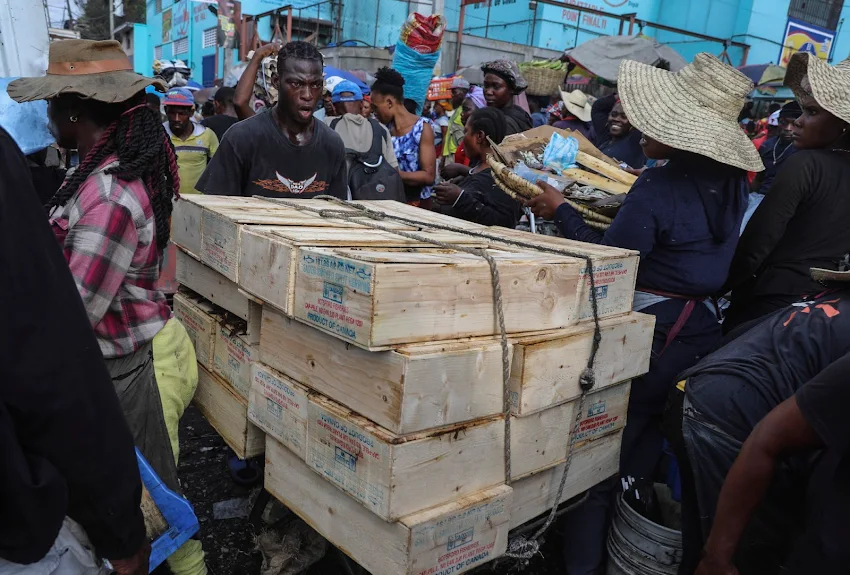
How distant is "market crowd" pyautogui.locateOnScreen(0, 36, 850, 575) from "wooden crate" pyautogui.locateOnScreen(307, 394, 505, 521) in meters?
0.56

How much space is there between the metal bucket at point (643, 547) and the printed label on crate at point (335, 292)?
1624 millimetres

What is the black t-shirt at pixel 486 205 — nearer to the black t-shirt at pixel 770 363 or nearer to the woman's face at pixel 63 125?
the black t-shirt at pixel 770 363

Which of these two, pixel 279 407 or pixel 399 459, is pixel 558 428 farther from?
pixel 279 407

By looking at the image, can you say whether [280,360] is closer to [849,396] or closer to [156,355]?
[156,355]

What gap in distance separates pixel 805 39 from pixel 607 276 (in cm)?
2410

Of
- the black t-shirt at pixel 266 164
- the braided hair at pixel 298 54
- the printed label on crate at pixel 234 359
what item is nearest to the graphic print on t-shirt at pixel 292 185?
the black t-shirt at pixel 266 164

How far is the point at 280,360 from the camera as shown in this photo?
205 centimetres

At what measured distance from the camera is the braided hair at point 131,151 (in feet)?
6.43

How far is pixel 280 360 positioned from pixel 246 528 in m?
1.47

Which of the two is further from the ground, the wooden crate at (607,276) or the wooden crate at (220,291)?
the wooden crate at (607,276)

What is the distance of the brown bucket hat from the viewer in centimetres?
198

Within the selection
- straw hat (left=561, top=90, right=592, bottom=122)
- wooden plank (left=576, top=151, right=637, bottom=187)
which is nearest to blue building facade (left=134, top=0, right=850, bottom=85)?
straw hat (left=561, top=90, right=592, bottom=122)

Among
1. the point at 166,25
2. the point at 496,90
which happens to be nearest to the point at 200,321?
the point at 496,90

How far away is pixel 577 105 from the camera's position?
293 inches
